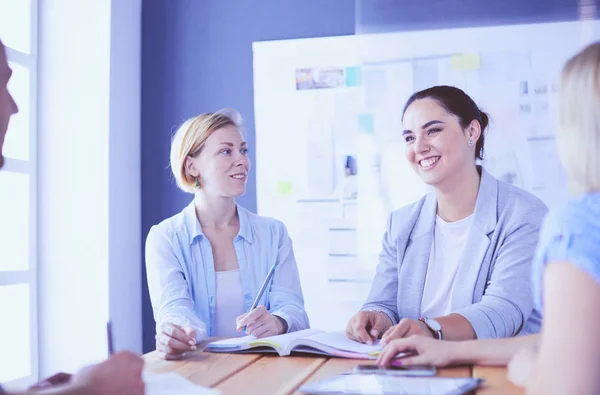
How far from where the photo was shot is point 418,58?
3.09 m

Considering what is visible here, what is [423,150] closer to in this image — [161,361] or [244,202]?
[161,361]

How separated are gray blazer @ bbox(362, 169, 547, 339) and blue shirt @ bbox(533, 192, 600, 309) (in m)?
0.84

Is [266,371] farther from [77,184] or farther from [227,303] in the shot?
[77,184]

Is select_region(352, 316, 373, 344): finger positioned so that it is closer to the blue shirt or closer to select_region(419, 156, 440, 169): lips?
select_region(419, 156, 440, 169): lips

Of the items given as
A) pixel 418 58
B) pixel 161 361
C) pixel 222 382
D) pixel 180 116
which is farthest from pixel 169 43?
pixel 222 382

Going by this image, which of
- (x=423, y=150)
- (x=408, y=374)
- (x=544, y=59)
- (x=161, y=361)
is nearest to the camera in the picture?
(x=408, y=374)

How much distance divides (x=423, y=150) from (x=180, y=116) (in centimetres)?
169

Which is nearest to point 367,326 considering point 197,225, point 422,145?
point 422,145

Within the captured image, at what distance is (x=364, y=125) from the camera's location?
3146 mm

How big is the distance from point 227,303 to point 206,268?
0.46 ft

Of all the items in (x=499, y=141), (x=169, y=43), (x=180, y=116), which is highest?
(x=169, y=43)

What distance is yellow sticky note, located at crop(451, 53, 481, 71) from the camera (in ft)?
9.94

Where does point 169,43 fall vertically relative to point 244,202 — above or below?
above

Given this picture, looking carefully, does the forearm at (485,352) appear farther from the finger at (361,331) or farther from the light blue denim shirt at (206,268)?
the light blue denim shirt at (206,268)
